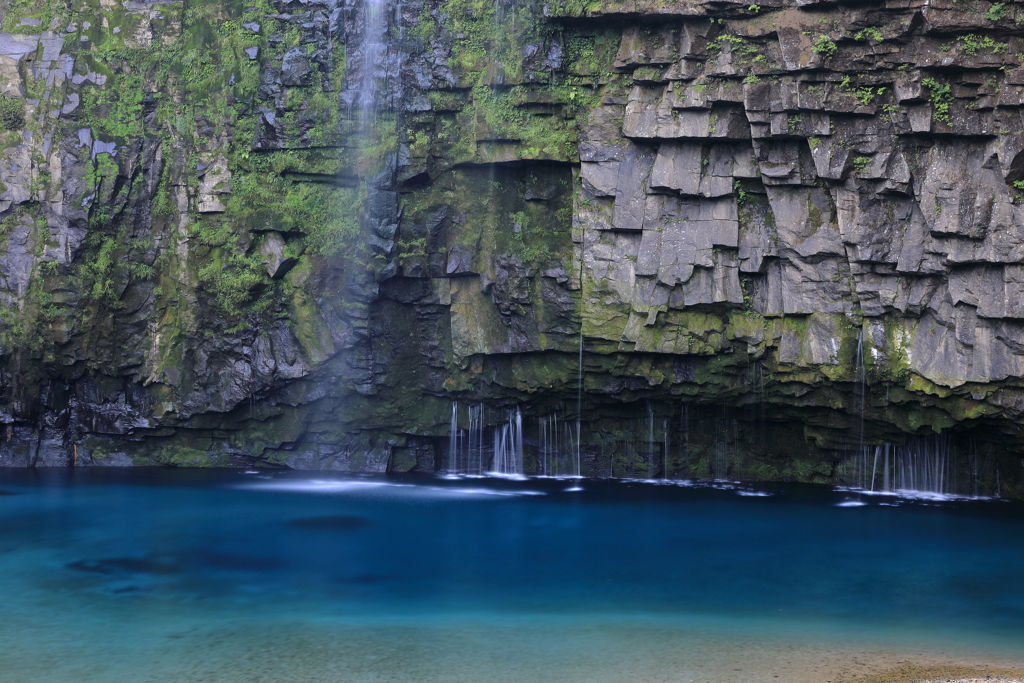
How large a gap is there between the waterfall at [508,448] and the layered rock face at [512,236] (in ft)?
1.00

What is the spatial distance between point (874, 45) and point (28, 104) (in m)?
18.1

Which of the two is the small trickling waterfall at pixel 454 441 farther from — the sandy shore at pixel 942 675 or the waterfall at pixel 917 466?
the sandy shore at pixel 942 675

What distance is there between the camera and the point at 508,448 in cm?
2147

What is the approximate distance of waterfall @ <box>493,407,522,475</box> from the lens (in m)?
21.3

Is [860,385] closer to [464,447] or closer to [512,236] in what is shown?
[512,236]

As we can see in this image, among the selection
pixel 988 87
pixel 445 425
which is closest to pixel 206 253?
pixel 445 425

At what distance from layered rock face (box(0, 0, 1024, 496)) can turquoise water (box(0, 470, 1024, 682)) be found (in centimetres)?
157

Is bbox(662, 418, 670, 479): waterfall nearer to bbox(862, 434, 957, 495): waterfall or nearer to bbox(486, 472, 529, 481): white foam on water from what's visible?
bbox(486, 472, 529, 481): white foam on water

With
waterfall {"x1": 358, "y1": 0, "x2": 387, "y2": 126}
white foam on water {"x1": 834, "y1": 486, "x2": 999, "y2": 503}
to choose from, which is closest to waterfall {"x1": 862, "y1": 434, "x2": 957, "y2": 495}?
white foam on water {"x1": 834, "y1": 486, "x2": 999, "y2": 503}

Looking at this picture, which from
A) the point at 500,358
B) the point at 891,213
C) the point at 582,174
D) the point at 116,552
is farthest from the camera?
the point at 500,358

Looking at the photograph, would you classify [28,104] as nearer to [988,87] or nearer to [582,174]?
[582,174]

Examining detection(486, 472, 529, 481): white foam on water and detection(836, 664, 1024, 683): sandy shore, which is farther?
detection(486, 472, 529, 481): white foam on water

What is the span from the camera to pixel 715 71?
57.4ft

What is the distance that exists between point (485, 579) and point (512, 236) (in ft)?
27.8
